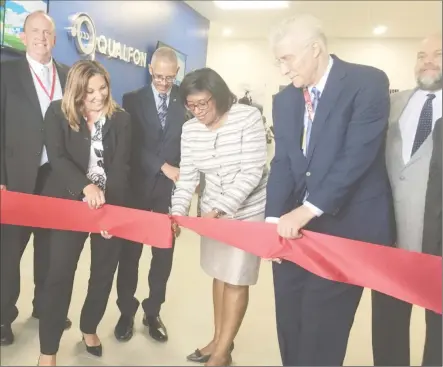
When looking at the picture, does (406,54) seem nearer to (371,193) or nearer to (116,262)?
(371,193)

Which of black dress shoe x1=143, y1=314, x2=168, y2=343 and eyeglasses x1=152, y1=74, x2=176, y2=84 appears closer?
eyeglasses x1=152, y1=74, x2=176, y2=84

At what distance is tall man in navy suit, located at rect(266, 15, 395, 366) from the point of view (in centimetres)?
96

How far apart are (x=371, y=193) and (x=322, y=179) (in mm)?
117

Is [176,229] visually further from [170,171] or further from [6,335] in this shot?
[6,335]

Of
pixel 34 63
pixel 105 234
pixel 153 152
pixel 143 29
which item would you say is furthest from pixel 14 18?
pixel 105 234

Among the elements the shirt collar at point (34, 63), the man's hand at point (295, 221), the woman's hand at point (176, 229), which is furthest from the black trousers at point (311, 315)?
the shirt collar at point (34, 63)

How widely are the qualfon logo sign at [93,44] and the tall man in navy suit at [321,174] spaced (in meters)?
0.31

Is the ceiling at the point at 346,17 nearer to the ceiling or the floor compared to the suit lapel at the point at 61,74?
nearer to the ceiling

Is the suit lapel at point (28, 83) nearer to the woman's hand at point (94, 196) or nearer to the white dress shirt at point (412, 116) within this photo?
the woman's hand at point (94, 196)

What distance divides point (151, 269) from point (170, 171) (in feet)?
0.82

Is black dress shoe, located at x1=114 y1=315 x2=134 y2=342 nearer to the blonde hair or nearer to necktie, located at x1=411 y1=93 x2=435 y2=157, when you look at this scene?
the blonde hair

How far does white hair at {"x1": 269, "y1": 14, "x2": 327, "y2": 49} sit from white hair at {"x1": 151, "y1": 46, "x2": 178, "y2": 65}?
0.22 metres

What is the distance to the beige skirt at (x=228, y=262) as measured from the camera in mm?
1112

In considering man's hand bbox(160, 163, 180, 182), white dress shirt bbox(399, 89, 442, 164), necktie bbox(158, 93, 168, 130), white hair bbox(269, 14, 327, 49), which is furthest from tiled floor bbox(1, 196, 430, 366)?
white hair bbox(269, 14, 327, 49)
